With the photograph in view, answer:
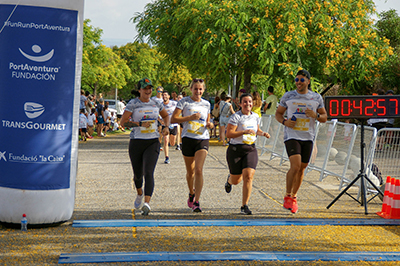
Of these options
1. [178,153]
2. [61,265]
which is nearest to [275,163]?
[178,153]

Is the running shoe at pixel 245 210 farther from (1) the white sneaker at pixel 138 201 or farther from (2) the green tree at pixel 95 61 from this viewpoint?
(2) the green tree at pixel 95 61

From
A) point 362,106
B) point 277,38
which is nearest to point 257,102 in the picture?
point 277,38

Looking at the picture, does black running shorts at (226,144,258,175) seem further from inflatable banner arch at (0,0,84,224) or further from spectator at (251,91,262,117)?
spectator at (251,91,262,117)

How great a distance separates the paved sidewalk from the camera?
5.76 m

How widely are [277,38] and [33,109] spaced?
46.0 ft

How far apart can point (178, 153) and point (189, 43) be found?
4.62 meters

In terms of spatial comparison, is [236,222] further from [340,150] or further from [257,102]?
[257,102]

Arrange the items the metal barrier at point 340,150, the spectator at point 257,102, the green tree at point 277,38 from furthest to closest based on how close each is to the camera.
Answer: the green tree at point 277,38
the spectator at point 257,102
the metal barrier at point 340,150

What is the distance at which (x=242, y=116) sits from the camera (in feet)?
25.5

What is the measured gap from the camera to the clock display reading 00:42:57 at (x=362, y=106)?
7.89 metres

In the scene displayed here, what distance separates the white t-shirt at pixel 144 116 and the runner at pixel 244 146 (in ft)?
3.58

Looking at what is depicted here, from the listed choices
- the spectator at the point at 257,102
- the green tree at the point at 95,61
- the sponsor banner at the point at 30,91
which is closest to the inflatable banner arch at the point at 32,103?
the sponsor banner at the point at 30,91

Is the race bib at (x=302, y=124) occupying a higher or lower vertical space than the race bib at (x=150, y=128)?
higher

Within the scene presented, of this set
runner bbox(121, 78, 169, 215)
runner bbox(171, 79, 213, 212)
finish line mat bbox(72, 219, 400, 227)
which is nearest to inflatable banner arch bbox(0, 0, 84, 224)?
finish line mat bbox(72, 219, 400, 227)
